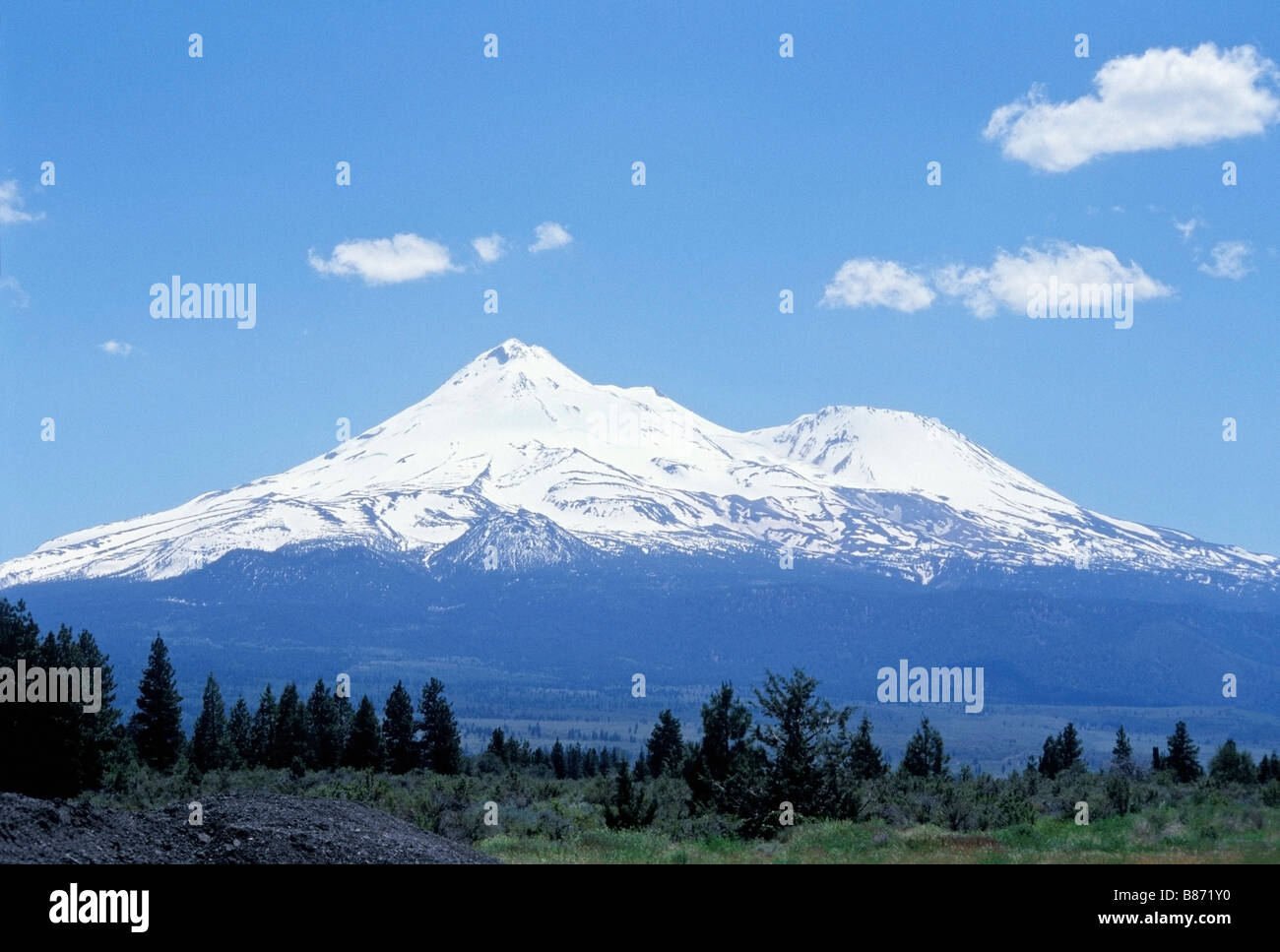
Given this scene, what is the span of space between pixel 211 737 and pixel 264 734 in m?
7.59

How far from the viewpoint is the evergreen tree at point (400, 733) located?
246ft

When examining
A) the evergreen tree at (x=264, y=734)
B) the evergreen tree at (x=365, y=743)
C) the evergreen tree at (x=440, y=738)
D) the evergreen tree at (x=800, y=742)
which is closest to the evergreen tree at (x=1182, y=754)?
the evergreen tree at (x=800, y=742)

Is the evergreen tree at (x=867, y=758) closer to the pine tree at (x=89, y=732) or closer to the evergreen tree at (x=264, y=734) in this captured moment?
the pine tree at (x=89, y=732)

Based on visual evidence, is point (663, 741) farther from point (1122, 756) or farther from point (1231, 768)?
point (1231, 768)

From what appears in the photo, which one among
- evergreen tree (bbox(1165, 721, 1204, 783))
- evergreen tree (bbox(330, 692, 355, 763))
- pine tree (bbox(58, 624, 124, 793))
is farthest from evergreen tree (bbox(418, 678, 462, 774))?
evergreen tree (bbox(1165, 721, 1204, 783))

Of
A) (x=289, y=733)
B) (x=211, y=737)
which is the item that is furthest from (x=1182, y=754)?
(x=211, y=737)

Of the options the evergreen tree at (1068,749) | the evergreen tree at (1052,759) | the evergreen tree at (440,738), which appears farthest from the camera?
the evergreen tree at (1068,749)

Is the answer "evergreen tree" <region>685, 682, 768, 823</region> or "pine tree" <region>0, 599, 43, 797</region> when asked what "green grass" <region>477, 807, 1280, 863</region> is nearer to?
"evergreen tree" <region>685, 682, 768, 823</region>

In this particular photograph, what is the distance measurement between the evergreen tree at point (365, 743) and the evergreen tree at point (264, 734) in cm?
437

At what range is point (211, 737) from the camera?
7806 centimetres

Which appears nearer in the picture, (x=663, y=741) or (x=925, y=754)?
(x=925, y=754)

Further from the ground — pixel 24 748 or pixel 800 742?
pixel 800 742
